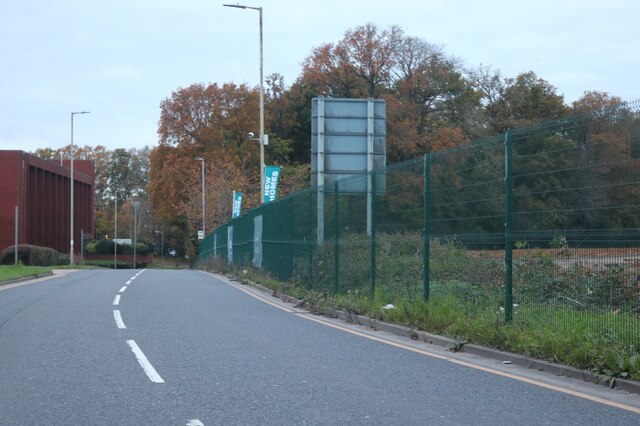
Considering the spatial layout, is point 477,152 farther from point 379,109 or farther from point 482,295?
point 379,109

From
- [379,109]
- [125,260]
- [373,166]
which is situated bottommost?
[125,260]

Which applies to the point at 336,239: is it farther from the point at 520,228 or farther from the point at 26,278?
the point at 26,278

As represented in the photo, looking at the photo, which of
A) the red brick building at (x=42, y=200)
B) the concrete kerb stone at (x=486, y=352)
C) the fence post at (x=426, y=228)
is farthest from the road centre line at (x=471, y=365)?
the red brick building at (x=42, y=200)

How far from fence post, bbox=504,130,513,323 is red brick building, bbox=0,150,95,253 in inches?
2103

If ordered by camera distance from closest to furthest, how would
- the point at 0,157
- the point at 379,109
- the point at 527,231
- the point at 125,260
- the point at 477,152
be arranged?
the point at 527,231
the point at 477,152
the point at 379,109
the point at 0,157
the point at 125,260

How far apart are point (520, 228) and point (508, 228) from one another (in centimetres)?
19

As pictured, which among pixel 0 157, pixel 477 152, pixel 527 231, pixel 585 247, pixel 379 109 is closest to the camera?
pixel 585 247

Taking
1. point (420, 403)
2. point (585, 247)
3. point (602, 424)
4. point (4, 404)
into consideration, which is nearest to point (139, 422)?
point (4, 404)

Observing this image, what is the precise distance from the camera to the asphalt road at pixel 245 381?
269 inches

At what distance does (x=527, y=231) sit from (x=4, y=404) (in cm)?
648

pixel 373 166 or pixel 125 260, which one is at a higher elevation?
pixel 373 166

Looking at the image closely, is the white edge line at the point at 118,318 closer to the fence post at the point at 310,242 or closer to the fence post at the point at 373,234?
the fence post at the point at 373,234

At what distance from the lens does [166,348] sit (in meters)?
10.9

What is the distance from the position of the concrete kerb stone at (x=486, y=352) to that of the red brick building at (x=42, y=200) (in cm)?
4822
